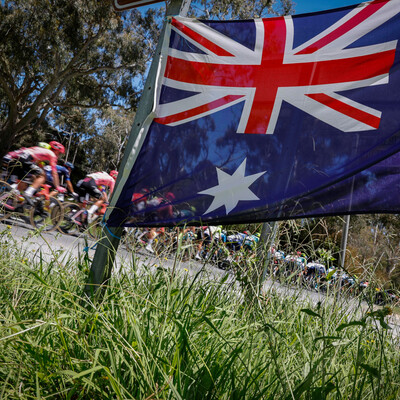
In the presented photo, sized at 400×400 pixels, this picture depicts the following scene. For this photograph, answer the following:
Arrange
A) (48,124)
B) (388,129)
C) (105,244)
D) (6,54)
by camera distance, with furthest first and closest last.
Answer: (48,124) → (6,54) → (105,244) → (388,129)

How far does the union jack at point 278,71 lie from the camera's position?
2.37m

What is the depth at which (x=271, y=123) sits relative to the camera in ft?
8.27

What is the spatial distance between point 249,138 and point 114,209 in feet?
3.15

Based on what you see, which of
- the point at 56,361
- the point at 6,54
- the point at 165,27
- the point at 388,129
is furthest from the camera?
the point at 6,54

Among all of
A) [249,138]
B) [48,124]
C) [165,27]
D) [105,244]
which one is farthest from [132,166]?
[48,124]

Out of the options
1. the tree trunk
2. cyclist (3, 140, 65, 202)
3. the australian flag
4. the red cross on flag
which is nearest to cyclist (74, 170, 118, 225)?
cyclist (3, 140, 65, 202)

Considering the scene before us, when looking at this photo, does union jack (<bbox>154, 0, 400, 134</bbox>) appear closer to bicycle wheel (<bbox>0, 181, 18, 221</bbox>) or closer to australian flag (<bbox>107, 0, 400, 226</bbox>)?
australian flag (<bbox>107, 0, 400, 226</bbox>)

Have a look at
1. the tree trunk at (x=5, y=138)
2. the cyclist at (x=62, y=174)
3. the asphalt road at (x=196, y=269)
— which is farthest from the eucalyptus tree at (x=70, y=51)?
the asphalt road at (x=196, y=269)

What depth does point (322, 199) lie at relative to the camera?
7.79 ft

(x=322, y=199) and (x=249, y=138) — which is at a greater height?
(x=249, y=138)

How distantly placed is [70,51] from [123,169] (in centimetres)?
1867

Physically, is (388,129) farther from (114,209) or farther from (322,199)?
(114,209)

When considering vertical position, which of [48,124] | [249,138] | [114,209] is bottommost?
[48,124]

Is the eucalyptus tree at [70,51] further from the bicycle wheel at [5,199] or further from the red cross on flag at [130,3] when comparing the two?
the red cross on flag at [130,3]
